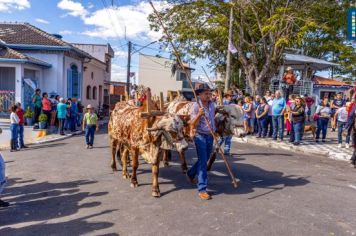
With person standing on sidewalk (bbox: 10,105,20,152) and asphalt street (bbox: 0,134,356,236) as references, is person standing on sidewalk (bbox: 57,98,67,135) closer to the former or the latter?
person standing on sidewalk (bbox: 10,105,20,152)

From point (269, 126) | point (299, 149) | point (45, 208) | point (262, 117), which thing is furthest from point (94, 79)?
point (45, 208)

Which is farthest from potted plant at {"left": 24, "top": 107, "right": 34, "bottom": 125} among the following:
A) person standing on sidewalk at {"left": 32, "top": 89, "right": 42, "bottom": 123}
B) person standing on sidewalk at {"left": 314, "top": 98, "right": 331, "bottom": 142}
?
person standing on sidewalk at {"left": 314, "top": 98, "right": 331, "bottom": 142}

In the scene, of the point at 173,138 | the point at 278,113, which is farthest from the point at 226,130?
the point at 278,113

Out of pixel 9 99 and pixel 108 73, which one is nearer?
pixel 9 99

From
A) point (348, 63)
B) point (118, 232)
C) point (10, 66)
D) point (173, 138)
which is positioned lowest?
point (118, 232)

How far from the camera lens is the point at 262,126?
42.4ft

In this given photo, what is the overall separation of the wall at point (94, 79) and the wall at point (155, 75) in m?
17.7

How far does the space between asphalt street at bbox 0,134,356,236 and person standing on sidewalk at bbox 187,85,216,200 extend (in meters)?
0.32

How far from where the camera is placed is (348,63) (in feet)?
94.8

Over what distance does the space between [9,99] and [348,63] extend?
89.5ft

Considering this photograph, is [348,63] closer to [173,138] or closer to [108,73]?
[108,73]

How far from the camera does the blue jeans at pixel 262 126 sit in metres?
12.9

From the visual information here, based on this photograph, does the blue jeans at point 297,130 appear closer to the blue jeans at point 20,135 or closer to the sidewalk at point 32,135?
the sidewalk at point 32,135

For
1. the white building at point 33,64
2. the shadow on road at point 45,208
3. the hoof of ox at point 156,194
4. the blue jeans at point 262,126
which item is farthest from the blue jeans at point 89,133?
the white building at point 33,64
